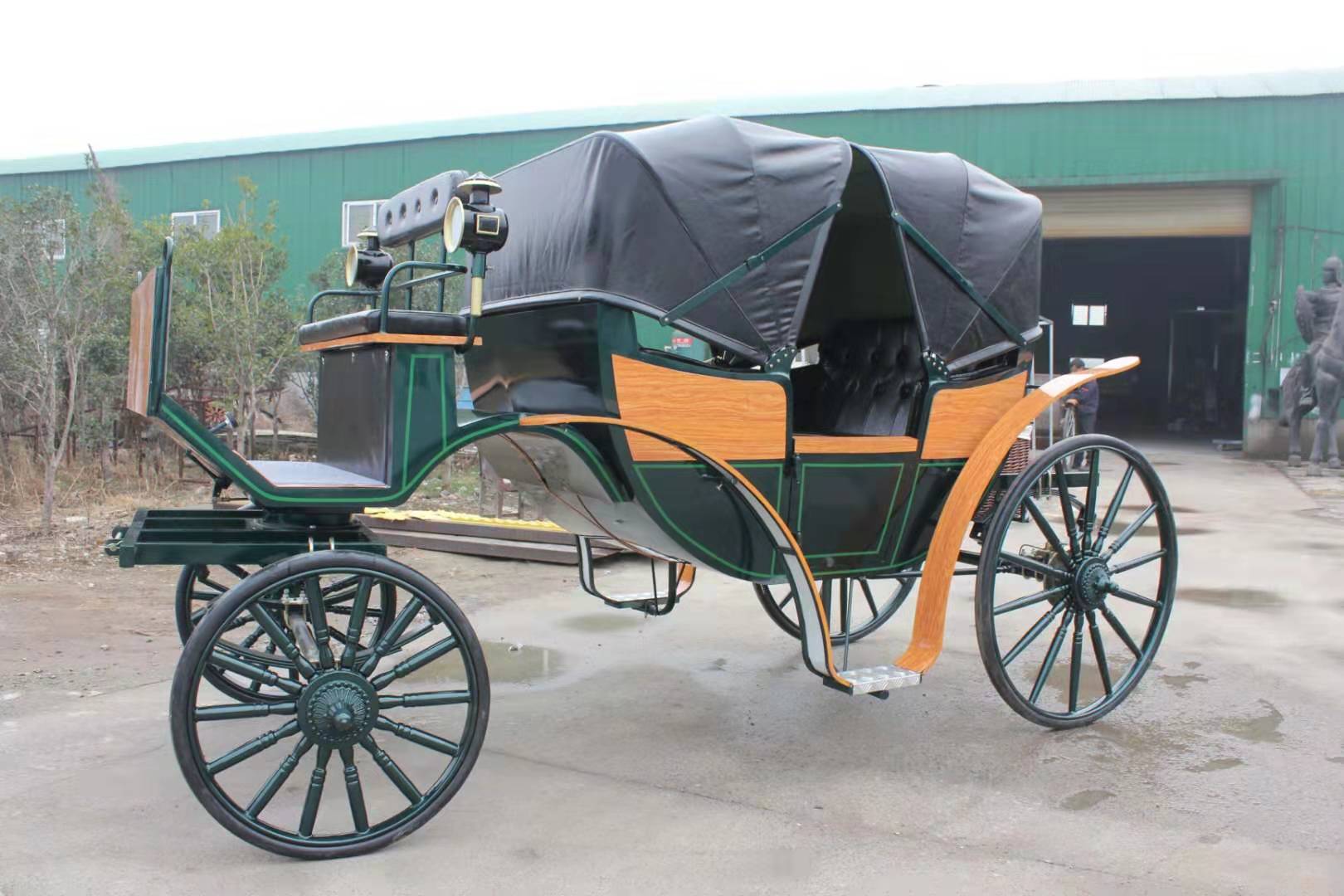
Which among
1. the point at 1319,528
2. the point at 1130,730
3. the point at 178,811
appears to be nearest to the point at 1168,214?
the point at 1319,528

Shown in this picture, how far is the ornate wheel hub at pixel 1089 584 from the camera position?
423 centimetres

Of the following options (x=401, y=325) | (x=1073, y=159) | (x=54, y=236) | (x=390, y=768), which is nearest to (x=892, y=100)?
(x=1073, y=159)

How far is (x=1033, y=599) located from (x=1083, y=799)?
737 mm

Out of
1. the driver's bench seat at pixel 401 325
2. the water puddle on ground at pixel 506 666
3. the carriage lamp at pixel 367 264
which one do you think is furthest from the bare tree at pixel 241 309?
the driver's bench seat at pixel 401 325

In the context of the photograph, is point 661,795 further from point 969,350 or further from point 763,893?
point 969,350

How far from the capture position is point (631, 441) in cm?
351

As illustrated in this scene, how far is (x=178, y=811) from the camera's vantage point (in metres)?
3.36

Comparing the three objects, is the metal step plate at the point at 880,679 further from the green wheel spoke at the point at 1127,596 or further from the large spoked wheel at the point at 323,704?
the large spoked wheel at the point at 323,704

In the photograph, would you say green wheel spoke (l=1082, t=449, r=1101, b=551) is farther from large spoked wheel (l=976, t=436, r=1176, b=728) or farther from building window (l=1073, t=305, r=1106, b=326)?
building window (l=1073, t=305, r=1106, b=326)

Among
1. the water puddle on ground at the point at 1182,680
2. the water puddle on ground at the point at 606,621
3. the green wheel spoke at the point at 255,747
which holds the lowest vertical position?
the water puddle on ground at the point at 606,621

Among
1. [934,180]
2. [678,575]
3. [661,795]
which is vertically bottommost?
[661,795]

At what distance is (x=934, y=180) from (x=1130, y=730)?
2.32m

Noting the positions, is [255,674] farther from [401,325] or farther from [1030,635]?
[1030,635]

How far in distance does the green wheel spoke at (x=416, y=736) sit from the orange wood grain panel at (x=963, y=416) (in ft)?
6.83
